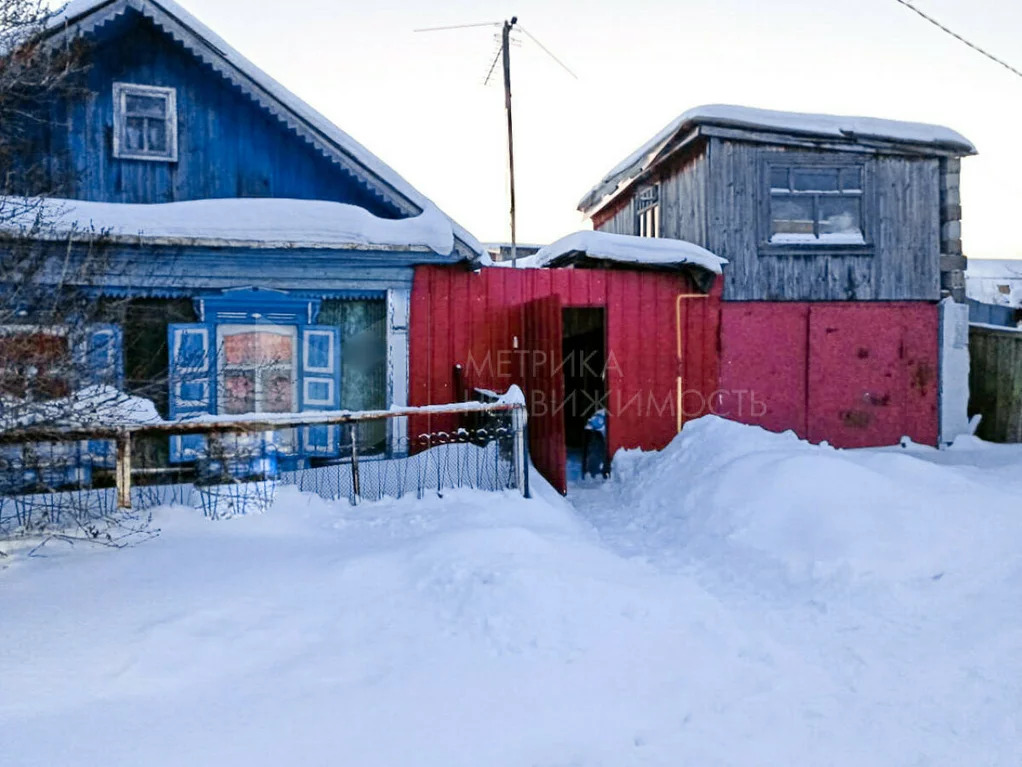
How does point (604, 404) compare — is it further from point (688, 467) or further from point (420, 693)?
point (420, 693)

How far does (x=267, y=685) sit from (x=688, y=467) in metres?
6.59

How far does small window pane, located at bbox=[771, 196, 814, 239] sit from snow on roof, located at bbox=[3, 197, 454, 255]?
608 cm

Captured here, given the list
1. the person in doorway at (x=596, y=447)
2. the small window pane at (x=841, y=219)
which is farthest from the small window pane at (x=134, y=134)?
the small window pane at (x=841, y=219)

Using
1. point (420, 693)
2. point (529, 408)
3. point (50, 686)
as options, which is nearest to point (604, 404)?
point (529, 408)

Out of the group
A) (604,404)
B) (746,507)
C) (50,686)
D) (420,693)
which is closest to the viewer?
(50,686)

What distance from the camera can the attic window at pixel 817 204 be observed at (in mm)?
11883

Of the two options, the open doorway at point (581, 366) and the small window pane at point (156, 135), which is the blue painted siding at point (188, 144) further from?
the open doorway at point (581, 366)

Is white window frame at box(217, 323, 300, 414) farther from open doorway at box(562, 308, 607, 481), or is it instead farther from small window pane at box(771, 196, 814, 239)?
small window pane at box(771, 196, 814, 239)

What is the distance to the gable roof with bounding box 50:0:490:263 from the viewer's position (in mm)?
8391

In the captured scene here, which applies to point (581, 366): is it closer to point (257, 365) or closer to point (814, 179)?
point (814, 179)

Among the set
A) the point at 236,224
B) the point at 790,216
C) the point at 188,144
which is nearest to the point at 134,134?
the point at 188,144

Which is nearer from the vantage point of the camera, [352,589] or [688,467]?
[352,589]

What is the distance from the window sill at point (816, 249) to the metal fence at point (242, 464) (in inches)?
238

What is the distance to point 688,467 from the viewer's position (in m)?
9.04
